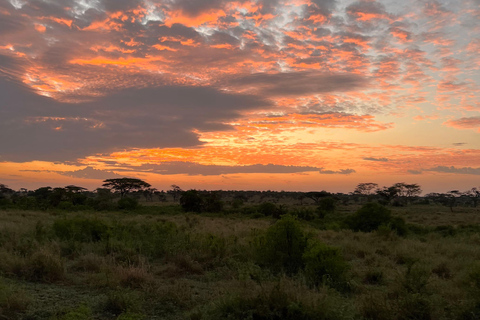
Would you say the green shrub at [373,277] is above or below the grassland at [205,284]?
below

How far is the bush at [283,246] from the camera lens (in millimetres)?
10336

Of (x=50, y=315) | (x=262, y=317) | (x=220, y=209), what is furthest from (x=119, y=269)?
(x=220, y=209)

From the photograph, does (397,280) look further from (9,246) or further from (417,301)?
(9,246)

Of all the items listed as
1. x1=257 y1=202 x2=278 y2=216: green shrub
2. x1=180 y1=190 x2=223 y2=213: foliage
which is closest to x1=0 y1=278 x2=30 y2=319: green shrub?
x1=257 y1=202 x2=278 y2=216: green shrub

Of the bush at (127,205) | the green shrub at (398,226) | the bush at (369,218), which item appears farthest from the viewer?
the bush at (127,205)

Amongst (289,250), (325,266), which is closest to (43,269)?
(289,250)

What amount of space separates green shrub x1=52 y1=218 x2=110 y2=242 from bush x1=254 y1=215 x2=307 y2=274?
6.44 metres

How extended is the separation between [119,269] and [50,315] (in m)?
2.46

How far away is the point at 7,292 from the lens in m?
6.58

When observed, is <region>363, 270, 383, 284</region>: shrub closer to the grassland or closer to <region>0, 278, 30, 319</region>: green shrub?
the grassland

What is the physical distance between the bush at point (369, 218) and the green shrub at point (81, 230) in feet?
58.3

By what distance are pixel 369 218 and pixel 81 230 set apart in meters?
19.5

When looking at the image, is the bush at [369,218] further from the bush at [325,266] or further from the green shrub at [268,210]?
the bush at [325,266]

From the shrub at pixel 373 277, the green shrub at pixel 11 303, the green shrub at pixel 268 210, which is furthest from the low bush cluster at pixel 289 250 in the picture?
the green shrub at pixel 268 210
